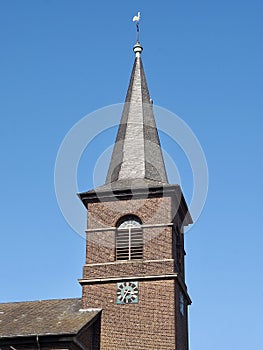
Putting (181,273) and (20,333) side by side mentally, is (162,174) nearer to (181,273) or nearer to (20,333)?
(181,273)

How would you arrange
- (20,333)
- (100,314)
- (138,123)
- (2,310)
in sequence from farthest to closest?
(138,123), (2,310), (100,314), (20,333)

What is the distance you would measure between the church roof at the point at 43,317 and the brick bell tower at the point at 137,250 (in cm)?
100

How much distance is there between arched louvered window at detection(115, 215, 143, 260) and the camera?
104ft

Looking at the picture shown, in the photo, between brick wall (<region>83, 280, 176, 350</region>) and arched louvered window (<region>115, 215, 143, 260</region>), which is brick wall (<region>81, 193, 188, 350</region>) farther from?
arched louvered window (<region>115, 215, 143, 260</region>)

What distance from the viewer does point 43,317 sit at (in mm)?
29938

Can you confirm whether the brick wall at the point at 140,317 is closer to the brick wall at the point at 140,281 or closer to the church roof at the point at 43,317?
the brick wall at the point at 140,281

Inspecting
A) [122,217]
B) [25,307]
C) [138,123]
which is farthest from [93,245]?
[138,123]

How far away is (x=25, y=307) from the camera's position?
32250mm

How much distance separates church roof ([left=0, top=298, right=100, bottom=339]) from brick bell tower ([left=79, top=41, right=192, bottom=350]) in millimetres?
998

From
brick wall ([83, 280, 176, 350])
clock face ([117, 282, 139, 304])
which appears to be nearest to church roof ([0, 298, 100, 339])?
brick wall ([83, 280, 176, 350])

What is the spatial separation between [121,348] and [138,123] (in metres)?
11.4

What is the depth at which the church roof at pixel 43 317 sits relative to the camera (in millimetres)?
27969

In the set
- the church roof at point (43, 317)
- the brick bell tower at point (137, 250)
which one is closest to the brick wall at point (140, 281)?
the brick bell tower at point (137, 250)

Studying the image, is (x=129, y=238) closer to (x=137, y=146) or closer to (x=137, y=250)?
(x=137, y=250)
